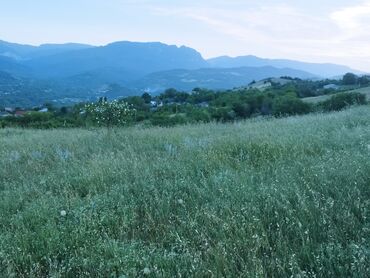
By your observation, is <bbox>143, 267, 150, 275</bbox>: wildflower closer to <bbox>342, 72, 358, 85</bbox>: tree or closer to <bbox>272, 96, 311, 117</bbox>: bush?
<bbox>272, 96, 311, 117</bbox>: bush

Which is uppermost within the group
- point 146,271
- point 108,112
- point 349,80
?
point 349,80

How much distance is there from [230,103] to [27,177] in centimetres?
3724

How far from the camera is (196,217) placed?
369cm

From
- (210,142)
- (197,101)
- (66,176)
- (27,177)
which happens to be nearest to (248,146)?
(210,142)

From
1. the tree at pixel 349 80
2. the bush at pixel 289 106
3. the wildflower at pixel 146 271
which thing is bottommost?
the bush at pixel 289 106

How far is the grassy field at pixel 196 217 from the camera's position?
284cm

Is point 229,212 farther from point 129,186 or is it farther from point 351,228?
point 129,186

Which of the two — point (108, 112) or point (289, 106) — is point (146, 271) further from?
point (289, 106)

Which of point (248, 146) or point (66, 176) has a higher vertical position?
point (248, 146)

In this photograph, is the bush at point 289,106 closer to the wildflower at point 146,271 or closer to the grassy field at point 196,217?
the grassy field at point 196,217

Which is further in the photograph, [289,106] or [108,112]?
[289,106]

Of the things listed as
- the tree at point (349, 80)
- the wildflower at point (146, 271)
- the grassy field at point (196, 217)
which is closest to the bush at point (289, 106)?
the grassy field at point (196, 217)

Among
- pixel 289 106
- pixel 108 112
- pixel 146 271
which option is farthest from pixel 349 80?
pixel 146 271

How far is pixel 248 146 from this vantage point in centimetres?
655
